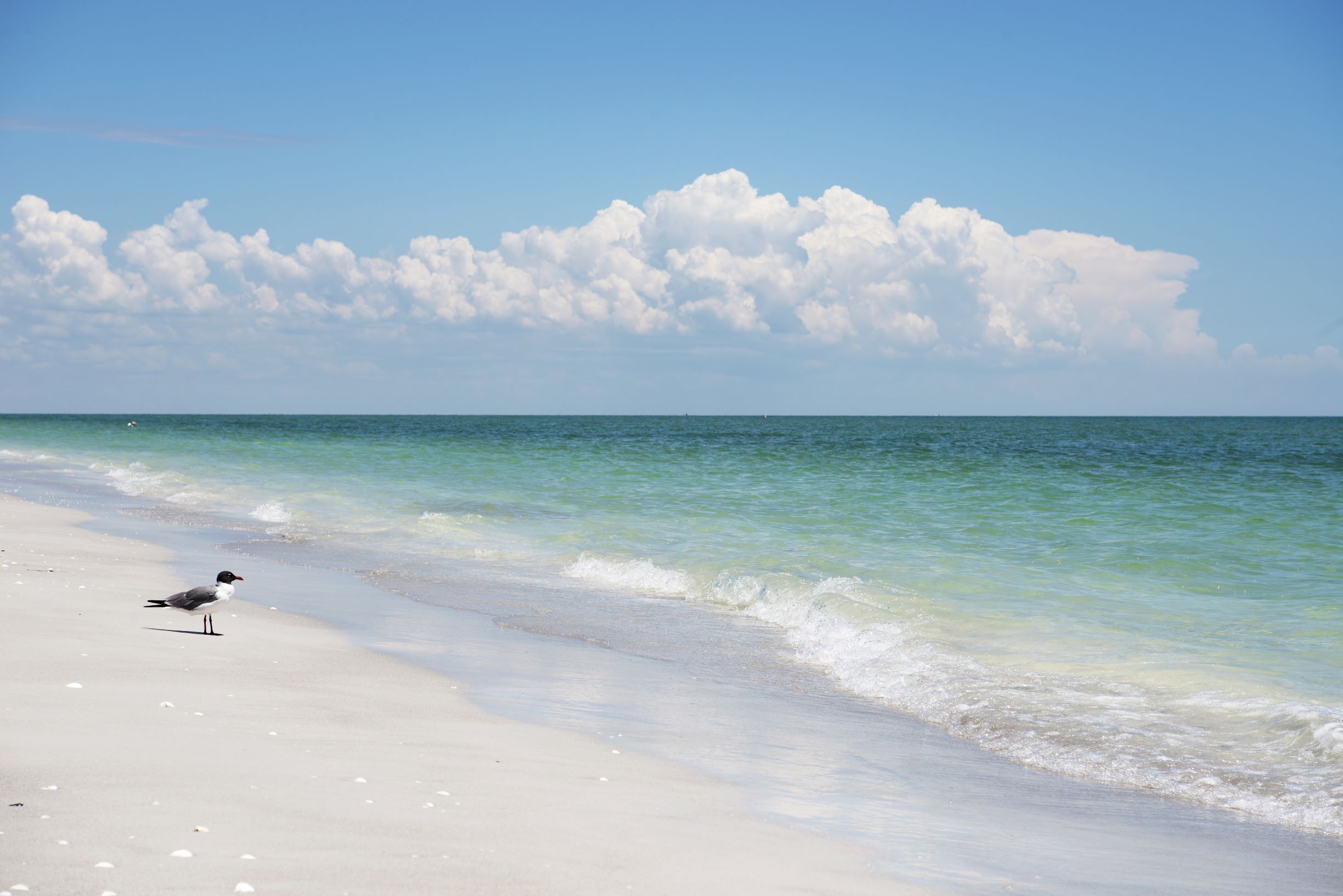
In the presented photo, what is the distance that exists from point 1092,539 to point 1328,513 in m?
7.81

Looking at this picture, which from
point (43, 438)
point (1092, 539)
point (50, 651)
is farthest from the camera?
point (43, 438)

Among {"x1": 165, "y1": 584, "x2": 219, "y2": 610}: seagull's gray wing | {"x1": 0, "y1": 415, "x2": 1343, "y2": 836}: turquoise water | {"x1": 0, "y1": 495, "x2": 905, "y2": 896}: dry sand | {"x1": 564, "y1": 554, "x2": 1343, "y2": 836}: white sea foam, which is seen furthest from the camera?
{"x1": 165, "y1": 584, "x2": 219, "y2": 610}: seagull's gray wing

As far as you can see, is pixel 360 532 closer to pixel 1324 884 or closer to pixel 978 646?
pixel 978 646

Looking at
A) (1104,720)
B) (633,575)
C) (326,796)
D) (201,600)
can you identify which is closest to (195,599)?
(201,600)

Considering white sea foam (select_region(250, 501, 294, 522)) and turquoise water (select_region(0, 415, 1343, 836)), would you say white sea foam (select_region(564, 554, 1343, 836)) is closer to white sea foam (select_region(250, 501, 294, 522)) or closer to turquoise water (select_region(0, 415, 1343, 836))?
turquoise water (select_region(0, 415, 1343, 836))

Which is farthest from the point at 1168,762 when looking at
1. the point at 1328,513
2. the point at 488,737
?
the point at 1328,513

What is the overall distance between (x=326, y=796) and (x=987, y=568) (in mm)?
11762

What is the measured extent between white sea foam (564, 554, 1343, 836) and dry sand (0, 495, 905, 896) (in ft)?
8.97

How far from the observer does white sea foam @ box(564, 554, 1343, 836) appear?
6352 millimetres

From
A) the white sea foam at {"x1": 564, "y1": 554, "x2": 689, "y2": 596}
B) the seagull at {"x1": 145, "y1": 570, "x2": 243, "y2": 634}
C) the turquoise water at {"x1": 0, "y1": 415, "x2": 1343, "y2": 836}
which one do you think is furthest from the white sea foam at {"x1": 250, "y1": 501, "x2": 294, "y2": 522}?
the seagull at {"x1": 145, "y1": 570, "x2": 243, "y2": 634}

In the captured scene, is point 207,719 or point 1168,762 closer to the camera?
point 207,719

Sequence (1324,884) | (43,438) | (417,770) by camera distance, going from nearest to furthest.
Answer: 1. (1324,884)
2. (417,770)
3. (43,438)

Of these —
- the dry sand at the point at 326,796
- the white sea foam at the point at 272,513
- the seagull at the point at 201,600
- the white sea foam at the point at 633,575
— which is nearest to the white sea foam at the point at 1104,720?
the dry sand at the point at 326,796

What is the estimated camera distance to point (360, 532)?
774 inches
